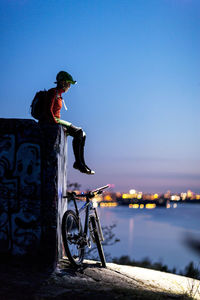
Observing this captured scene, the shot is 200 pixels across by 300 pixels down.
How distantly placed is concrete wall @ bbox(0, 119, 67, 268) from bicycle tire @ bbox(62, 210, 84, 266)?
199mm

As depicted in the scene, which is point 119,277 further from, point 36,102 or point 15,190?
point 36,102

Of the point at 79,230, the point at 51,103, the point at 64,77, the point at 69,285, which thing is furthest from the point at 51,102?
the point at 69,285

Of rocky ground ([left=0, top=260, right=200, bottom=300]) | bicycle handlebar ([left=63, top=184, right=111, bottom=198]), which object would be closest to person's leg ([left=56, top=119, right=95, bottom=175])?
bicycle handlebar ([left=63, top=184, right=111, bottom=198])

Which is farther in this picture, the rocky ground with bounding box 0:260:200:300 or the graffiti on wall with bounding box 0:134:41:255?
the graffiti on wall with bounding box 0:134:41:255

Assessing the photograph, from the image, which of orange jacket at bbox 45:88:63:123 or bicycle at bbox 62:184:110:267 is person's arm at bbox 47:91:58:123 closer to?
orange jacket at bbox 45:88:63:123

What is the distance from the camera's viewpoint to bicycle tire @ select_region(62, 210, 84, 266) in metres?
6.02

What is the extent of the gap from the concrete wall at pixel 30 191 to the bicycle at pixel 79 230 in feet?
0.75

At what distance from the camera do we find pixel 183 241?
378cm

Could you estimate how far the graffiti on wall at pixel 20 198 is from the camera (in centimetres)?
620

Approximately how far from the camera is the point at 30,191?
627 cm

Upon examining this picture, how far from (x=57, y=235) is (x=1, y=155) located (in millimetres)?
1734

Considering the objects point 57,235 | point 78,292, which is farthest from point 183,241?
point 57,235

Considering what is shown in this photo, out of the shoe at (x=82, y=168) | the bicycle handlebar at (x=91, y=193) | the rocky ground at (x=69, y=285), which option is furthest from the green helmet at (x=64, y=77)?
the rocky ground at (x=69, y=285)

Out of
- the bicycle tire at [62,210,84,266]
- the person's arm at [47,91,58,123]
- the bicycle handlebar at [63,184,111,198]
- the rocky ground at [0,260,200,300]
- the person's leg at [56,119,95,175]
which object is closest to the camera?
the rocky ground at [0,260,200,300]
